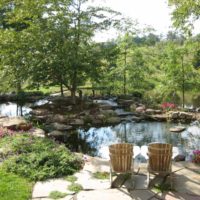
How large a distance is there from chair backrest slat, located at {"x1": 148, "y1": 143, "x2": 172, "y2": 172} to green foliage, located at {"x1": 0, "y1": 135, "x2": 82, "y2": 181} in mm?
1659

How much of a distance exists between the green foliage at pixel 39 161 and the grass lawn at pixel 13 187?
0.22 m

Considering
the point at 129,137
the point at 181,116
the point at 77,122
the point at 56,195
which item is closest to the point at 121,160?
the point at 56,195

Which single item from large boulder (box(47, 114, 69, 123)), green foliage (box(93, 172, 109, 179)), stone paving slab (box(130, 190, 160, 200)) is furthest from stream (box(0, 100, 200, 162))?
stone paving slab (box(130, 190, 160, 200))

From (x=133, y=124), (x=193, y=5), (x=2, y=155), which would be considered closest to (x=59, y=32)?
(x=133, y=124)

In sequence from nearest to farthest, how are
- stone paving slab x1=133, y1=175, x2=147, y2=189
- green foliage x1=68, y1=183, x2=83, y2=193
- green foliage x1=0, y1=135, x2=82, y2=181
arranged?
green foliage x1=68, y1=183, x2=83, y2=193 → stone paving slab x1=133, y1=175, x2=147, y2=189 → green foliage x1=0, y1=135, x2=82, y2=181

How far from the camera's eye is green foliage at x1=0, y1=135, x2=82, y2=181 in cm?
626

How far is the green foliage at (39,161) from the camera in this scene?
626 centimetres

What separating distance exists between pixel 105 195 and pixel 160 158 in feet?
3.96

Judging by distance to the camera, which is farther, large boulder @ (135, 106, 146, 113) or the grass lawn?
large boulder @ (135, 106, 146, 113)

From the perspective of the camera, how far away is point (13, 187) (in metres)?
5.57

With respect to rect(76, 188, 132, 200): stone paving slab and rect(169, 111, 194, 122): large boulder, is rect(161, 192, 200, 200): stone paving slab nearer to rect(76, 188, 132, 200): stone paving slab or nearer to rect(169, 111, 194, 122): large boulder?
rect(76, 188, 132, 200): stone paving slab

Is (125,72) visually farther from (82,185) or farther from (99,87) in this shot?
(82,185)

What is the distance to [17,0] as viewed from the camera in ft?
45.4

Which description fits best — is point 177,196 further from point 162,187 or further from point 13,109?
point 13,109
